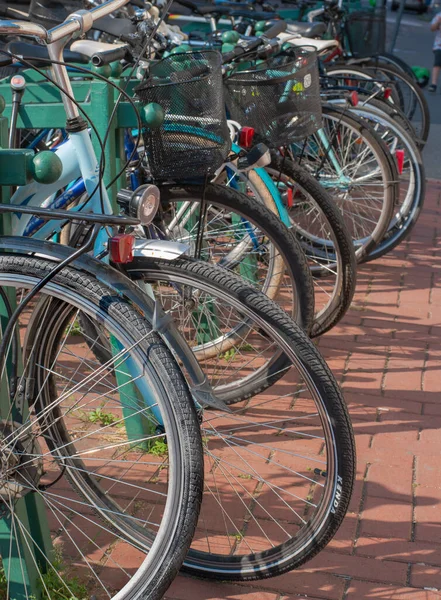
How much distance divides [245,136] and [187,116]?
69 cm

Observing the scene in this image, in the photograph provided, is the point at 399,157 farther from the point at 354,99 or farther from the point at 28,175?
the point at 28,175

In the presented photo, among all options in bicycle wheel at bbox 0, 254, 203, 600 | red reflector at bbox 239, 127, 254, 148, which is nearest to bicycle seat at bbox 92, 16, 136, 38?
red reflector at bbox 239, 127, 254, 148

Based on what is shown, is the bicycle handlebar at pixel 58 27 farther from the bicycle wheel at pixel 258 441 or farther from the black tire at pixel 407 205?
the black tire at pixel 407 205

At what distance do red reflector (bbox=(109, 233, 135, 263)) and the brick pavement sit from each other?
110 cm

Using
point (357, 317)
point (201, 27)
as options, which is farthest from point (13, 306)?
point (201, 27)

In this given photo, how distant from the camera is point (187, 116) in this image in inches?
123

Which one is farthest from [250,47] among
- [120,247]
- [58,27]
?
[120,247]

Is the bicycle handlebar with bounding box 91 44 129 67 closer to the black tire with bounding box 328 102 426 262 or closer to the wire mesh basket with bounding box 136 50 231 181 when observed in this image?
the wire mesh basket with bounding box 136 50 231 181

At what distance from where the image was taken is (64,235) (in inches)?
153

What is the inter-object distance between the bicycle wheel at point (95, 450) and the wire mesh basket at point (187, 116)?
0.65m

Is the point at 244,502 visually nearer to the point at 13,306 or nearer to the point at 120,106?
the point at 13,306

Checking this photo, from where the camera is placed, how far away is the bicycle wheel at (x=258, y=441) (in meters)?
2.58

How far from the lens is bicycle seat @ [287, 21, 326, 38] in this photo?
20.0 feet

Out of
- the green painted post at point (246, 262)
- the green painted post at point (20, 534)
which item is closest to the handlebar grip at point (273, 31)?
the green painted post at point (246, 262)
